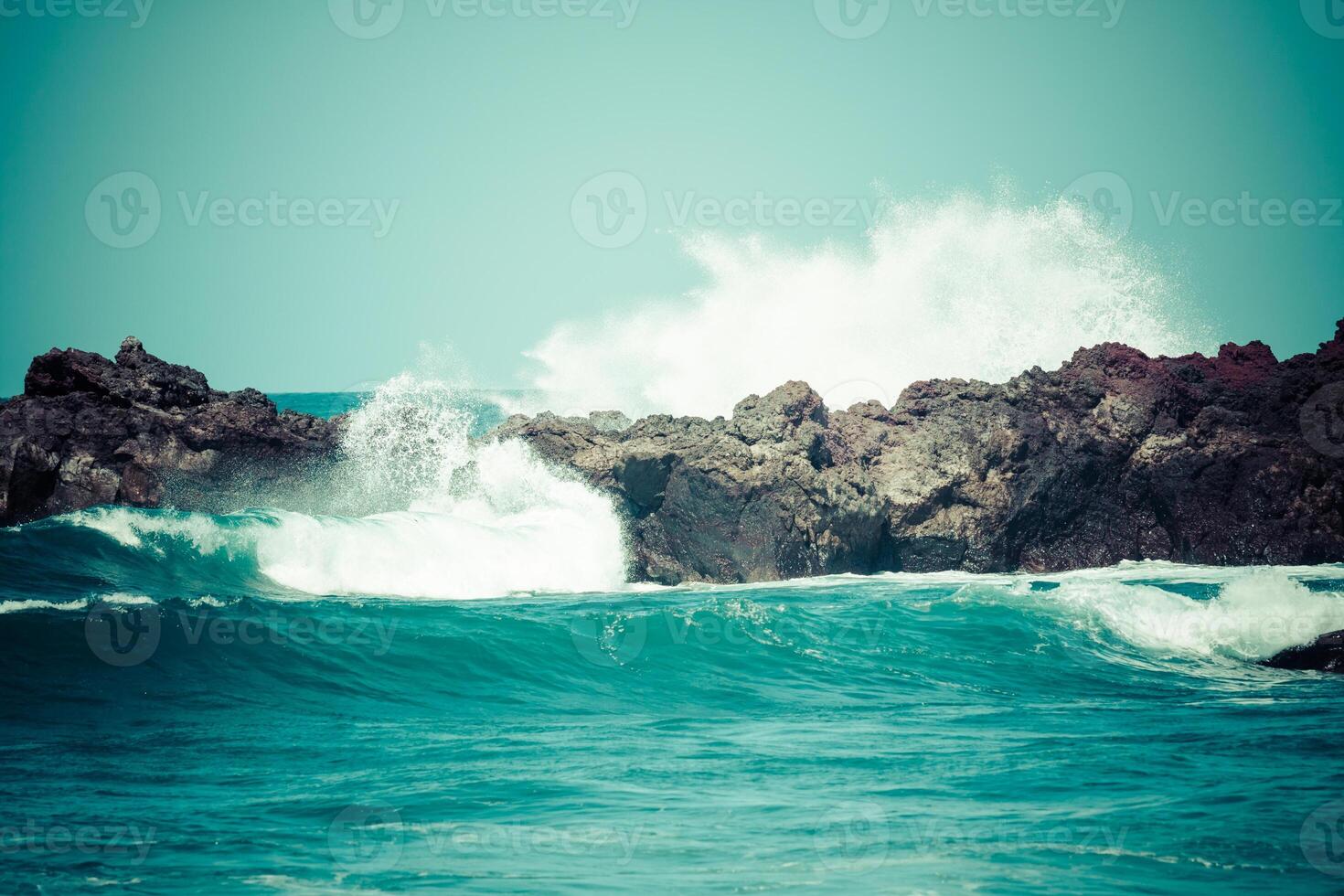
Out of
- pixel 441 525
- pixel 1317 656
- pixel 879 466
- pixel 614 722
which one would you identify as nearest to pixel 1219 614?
pixel 1317 656

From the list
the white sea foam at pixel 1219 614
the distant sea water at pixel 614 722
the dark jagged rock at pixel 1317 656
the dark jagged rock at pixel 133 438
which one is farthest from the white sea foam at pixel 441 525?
the dark jagged rock at pixel 1317 656

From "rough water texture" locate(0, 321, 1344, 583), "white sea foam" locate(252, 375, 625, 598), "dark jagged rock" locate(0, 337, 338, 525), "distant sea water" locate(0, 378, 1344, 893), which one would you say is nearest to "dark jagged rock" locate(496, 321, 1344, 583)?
"rough water texture" locate(0, 321, 1344, 583)

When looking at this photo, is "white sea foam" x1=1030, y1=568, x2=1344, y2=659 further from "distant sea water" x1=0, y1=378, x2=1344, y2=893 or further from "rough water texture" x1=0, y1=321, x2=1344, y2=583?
"rough water texture" x1=0, y1=321, x2=1344, y2=583

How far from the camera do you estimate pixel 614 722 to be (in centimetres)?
919

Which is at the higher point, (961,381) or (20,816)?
(961,381)

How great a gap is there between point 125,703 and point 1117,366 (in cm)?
1740

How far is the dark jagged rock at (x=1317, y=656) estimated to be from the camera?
11070mm

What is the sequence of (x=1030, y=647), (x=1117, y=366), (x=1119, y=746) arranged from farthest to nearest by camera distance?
(x=1117, y=366), (x=1030, y=647), (x=1119, y=746)

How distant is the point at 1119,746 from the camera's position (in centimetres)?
812

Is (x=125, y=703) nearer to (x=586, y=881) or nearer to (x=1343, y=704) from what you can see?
(x=586, y=881)

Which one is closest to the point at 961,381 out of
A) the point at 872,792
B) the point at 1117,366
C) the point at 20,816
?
the point at 1117,366

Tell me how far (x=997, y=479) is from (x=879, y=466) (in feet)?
6.52

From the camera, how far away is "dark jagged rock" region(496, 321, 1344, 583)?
1720 cm

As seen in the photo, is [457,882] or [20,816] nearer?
[457,882]
